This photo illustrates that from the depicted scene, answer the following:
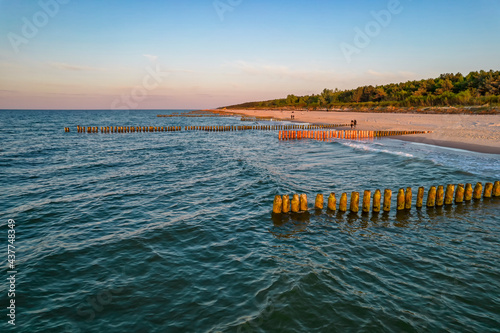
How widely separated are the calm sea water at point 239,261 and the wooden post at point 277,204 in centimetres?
84

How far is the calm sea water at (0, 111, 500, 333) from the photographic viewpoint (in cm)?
771

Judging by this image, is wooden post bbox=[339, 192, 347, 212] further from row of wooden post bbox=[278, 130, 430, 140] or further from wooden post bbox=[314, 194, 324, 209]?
row of wooden post bbox=[278, 130, 430, 140]

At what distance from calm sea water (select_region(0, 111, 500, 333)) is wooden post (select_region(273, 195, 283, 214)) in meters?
0.84

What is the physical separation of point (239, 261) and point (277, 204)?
4670mm

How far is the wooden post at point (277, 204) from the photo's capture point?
14617 millimetres

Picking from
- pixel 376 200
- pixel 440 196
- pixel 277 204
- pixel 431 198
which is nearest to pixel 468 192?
pixel 440 196

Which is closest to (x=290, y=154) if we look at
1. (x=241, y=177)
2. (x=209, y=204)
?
(x=241, y=177)

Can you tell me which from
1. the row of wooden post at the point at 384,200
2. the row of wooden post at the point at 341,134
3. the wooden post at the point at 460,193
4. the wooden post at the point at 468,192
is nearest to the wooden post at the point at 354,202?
the row of wooden post at the point at 384,200

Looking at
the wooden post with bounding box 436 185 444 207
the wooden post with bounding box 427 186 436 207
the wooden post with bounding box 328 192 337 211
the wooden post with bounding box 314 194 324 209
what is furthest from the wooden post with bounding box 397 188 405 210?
the wooden post with bounding box 314 194 324 209

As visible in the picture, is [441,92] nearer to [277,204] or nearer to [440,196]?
[440,196]

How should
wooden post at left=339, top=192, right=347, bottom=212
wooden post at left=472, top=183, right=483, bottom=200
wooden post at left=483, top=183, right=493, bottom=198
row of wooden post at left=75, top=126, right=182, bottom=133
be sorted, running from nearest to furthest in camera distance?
wooden post at left=339, top=192, right=347, bottom=212 < wooden post at left=472, top=183, right=483, bottom=200 < wooden post at left=483, top=183, right=493, bottom=198 < row of wooden post at left=75, top=126, right=182, bottom=133

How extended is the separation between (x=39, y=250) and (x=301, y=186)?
1507cm

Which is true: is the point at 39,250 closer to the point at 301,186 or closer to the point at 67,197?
the point at 67,197

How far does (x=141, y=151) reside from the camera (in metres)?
39.7
